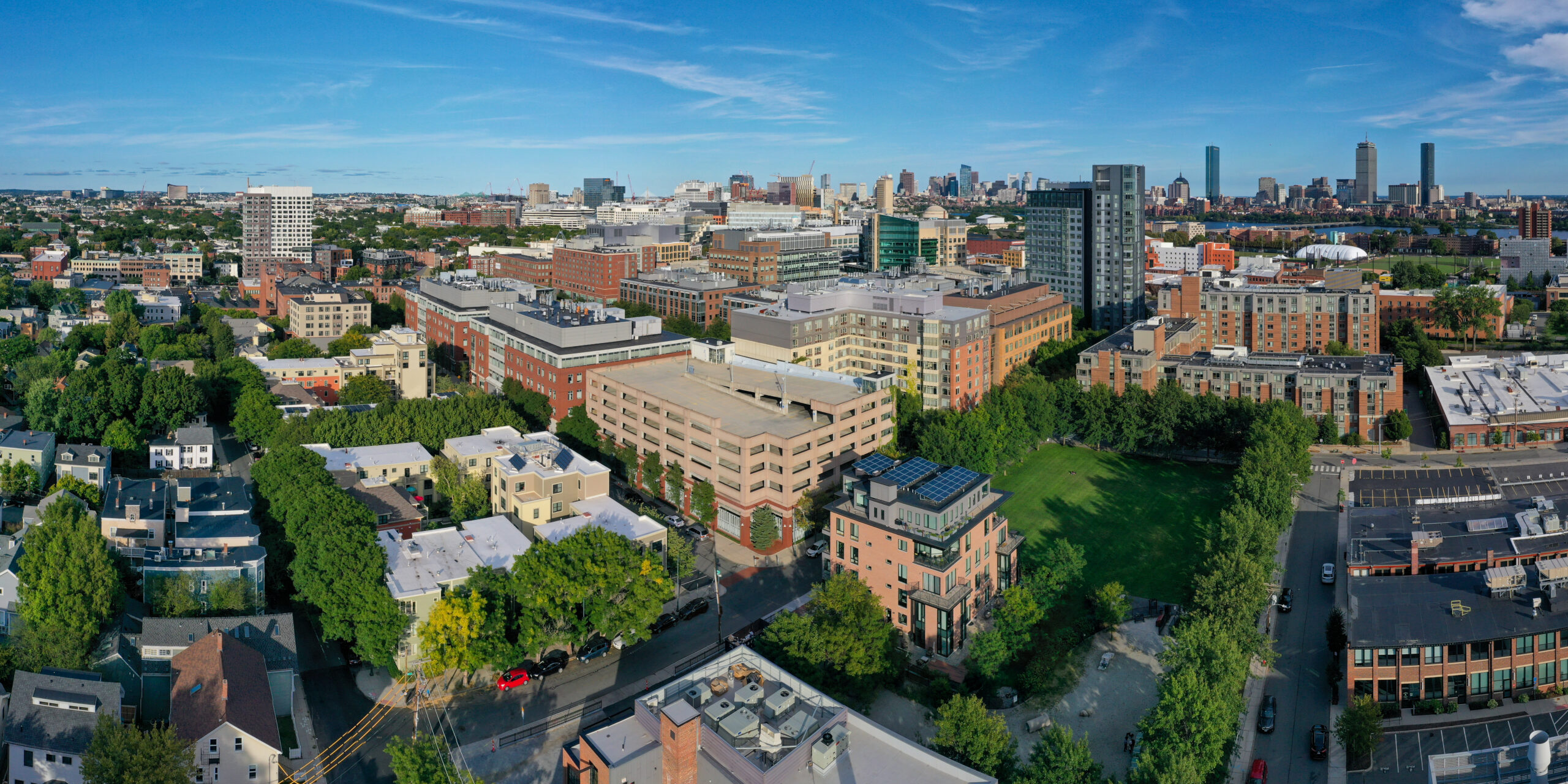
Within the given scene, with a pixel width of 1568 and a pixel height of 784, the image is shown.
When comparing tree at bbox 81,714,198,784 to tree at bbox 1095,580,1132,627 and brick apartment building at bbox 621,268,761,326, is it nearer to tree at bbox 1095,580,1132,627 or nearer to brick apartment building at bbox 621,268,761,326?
tree at bbox 1095,580,1132,627

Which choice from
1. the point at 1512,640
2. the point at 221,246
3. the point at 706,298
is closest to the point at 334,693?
the point at 1512,640

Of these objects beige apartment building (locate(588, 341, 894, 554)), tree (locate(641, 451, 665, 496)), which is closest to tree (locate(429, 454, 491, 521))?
tree (locate(641, 451, 665, 496))

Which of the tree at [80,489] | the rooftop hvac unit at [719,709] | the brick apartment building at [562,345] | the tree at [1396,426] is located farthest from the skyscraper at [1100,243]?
the tree at [80,489]

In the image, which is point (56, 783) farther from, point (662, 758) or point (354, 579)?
point (662, 758)

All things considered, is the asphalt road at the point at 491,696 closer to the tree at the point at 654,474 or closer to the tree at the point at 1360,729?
the tree at the point at 654,474

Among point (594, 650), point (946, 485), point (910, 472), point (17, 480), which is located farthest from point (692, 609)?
point (17, 480)

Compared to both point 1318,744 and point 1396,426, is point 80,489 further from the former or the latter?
point 1396,426
